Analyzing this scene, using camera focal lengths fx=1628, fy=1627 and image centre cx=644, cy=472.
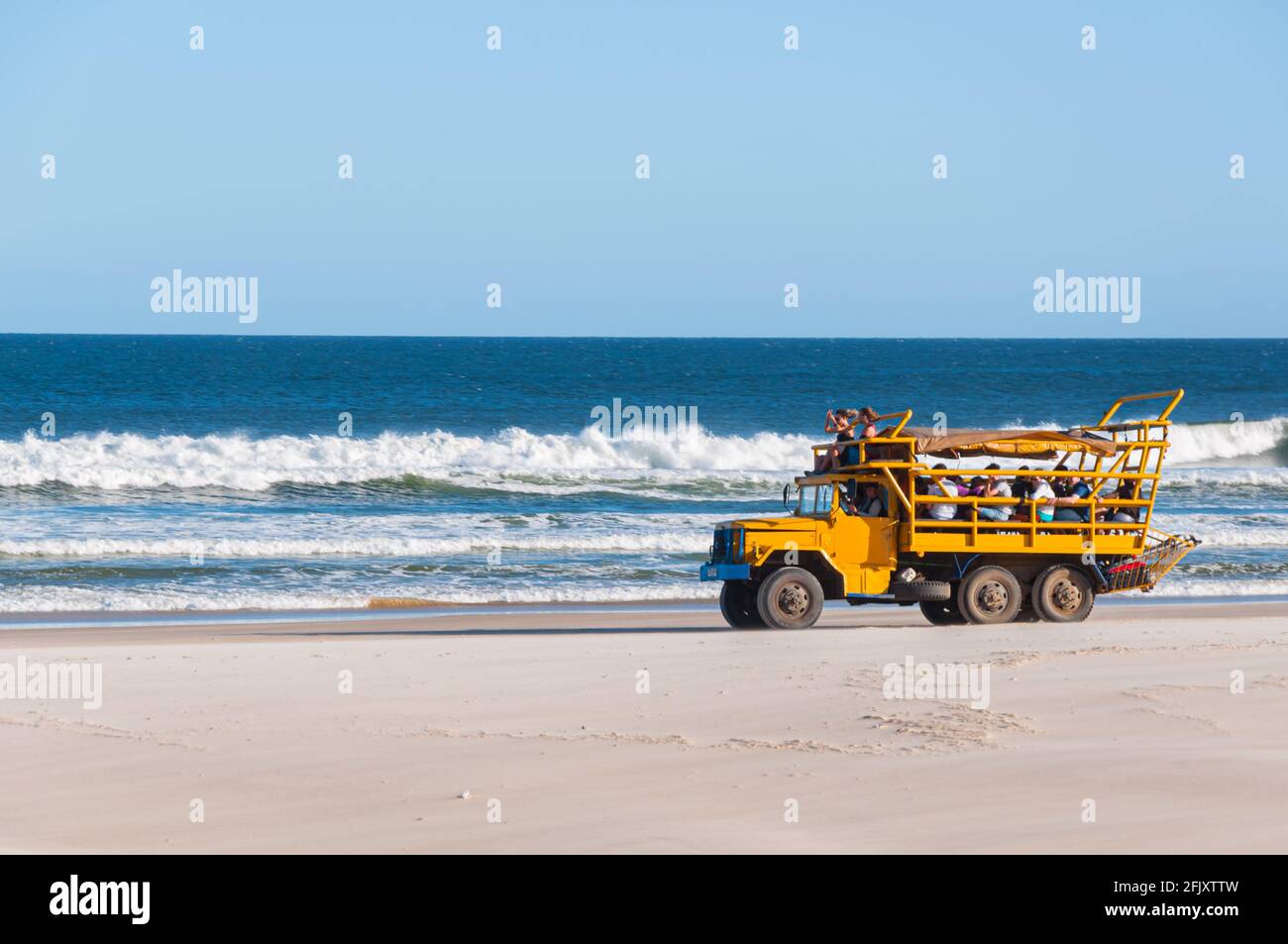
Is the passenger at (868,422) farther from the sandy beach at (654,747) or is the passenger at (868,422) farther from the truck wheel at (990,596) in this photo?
the sandy beach at (654,747)

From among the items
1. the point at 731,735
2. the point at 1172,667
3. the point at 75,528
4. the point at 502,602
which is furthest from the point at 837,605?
the point at 75,528

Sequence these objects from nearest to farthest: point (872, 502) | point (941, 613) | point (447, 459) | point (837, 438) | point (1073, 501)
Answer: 1. point (872, 502)
2. point (1073, 501)
3. point (837, 438)
4. point (941, 613)
5. point (447, 459)

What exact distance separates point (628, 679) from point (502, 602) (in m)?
7.72

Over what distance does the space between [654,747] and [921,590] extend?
718cm

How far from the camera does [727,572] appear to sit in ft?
52.4

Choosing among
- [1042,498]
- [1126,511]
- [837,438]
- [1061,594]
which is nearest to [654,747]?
[837,438]

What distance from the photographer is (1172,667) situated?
41.0 feet

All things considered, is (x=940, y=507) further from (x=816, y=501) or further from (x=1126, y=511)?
(x=1126, y=511)

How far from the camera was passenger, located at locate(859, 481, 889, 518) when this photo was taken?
634 inches

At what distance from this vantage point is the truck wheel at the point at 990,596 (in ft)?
53.1

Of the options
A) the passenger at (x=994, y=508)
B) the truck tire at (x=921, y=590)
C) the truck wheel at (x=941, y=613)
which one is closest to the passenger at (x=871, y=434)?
the passenger at (x=994, y=508)

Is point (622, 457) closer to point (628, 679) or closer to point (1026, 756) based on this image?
point (628, 679)

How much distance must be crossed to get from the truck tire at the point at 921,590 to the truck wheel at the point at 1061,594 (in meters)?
0.99

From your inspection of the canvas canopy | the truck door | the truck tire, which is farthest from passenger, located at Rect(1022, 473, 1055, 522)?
the truck door
